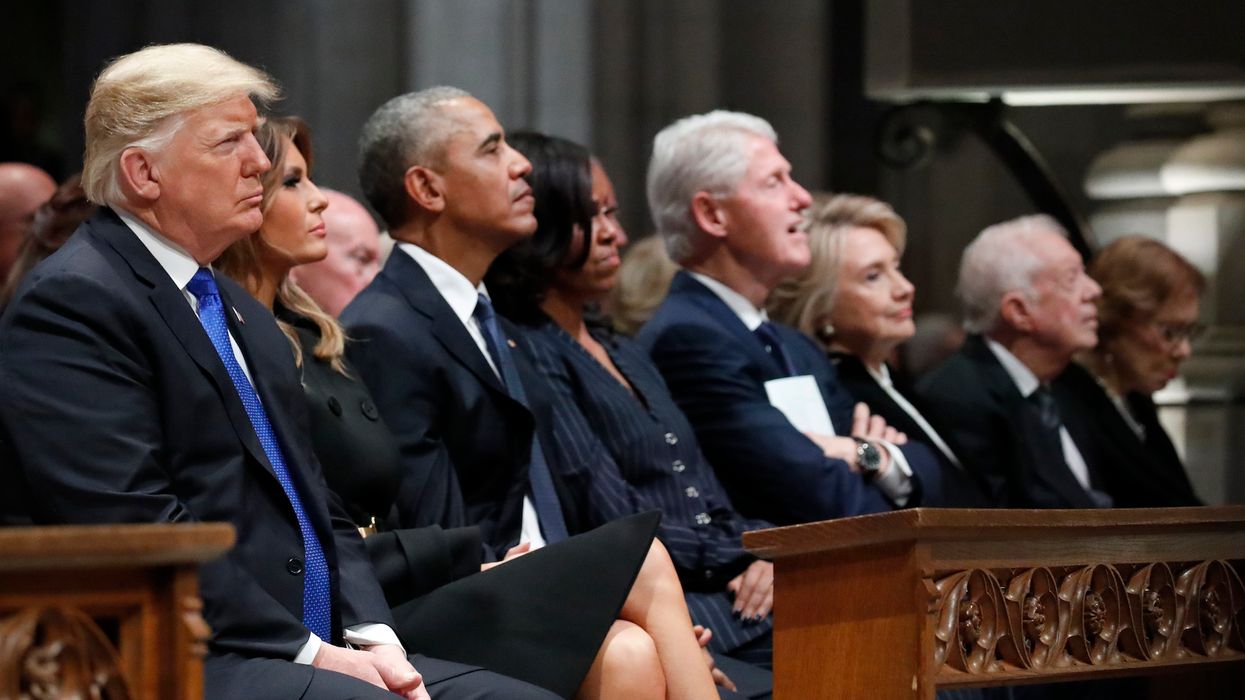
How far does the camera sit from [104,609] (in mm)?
2402

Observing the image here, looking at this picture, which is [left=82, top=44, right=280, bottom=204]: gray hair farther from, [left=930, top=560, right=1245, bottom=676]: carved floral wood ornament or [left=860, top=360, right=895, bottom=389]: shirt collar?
[left=860, top=360, right=895, bottom=389]: shirt collar

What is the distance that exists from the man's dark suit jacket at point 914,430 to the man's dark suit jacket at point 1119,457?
839 millimetres

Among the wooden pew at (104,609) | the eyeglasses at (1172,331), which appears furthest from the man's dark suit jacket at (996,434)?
the wooden pew at (104,609)

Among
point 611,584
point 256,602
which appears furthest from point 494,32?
point 256,602

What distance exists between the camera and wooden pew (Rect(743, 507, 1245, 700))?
10.7ft

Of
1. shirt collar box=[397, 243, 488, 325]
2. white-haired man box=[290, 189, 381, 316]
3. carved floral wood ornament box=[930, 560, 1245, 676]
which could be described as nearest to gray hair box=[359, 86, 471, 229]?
shirt collar box=[397, 243, 488, 325]

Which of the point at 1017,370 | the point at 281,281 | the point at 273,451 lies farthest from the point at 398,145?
the point at 1017,370

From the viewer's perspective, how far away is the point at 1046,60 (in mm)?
7496

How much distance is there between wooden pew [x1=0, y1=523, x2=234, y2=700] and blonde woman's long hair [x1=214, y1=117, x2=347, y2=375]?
5.28 ft

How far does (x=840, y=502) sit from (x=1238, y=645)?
1334 millimetres

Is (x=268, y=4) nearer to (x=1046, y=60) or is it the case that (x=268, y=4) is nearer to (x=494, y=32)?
(x=494, y=32)

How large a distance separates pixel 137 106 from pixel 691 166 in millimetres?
2495

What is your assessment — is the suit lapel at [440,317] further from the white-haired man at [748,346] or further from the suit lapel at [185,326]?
the suit lapel at [185,326]

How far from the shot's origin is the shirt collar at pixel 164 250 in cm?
339
